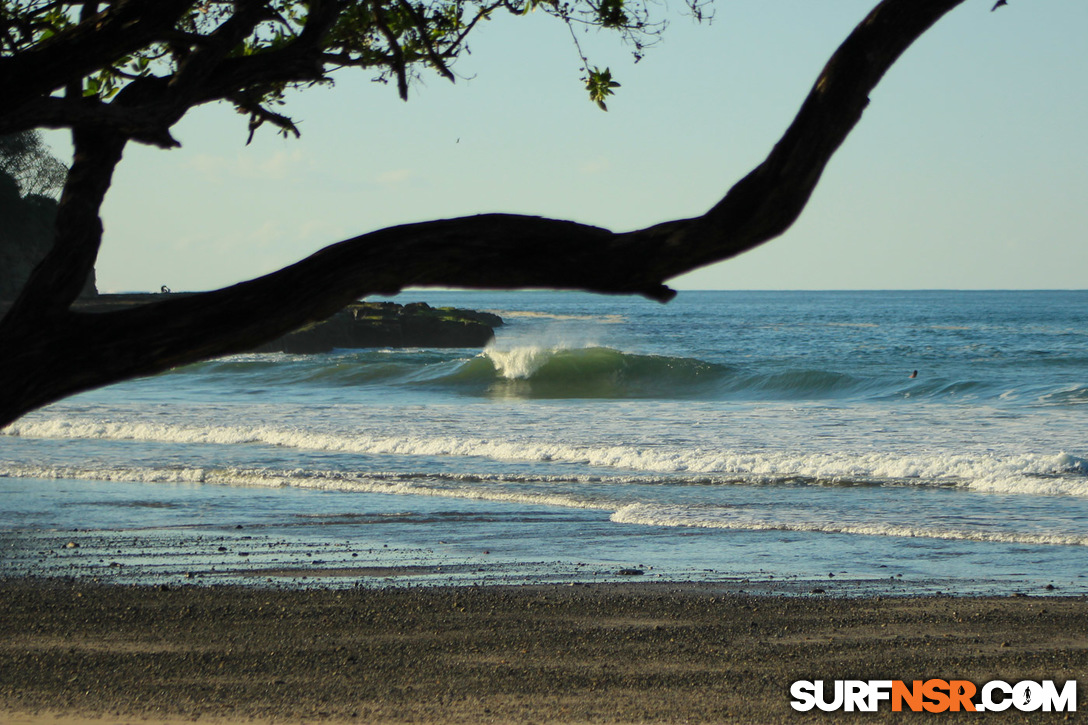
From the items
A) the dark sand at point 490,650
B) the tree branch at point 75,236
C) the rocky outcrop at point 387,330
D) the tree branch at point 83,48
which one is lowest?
the dark sand at point 490,650

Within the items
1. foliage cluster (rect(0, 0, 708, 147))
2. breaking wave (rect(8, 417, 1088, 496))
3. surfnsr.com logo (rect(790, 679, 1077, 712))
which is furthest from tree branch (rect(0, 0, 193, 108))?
breaking wave (rect(8, 417, 1088, 496))

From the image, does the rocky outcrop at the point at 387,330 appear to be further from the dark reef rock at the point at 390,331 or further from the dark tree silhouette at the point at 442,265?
the dark tree silhouette at the point at 442,265

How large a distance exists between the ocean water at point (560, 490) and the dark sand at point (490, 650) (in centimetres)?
70

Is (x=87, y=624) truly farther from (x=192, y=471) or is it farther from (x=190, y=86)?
(x=192, y=471)

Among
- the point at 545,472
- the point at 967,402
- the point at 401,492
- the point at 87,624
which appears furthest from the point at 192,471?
the point at 967,402

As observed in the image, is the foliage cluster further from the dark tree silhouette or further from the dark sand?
the dark sand

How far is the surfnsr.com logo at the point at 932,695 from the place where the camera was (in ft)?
17.7

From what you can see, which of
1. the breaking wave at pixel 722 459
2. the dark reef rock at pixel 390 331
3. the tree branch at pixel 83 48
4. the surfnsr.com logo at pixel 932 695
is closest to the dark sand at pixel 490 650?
the surfnsr.com logo at pixel 932 695

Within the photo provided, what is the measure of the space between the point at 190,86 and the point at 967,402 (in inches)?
1011

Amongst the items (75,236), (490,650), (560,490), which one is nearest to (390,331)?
(560,490)

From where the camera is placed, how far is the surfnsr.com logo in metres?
5.39

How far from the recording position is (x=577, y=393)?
3378cm

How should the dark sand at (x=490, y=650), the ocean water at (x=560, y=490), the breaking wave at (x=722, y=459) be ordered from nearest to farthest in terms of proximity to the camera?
1. the dark sand at (x=490, y=650)
2. the ocean water at (x=560, y=490)
3. the breaking wave at (x=722, y=459)

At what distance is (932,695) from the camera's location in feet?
18.3
